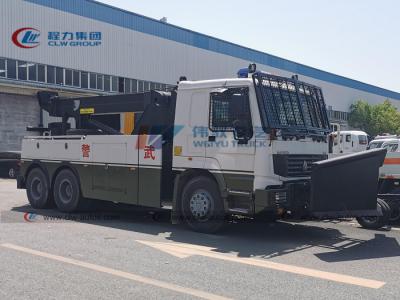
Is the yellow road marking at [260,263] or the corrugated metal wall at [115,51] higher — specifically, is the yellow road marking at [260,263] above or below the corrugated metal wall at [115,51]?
below

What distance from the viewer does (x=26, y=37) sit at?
98.5 ft

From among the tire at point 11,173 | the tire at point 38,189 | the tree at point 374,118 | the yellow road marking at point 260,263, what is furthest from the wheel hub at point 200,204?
the tree at point 374,118

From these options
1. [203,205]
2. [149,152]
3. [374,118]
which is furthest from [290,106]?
[374,118]

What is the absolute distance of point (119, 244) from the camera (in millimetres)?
7730

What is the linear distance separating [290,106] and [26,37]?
25.2 meters

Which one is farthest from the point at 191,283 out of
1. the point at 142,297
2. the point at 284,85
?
the point at 284,85

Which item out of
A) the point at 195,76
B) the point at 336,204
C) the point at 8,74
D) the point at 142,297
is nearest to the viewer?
the point at 142,297

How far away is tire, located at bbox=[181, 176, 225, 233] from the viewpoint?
8523mm

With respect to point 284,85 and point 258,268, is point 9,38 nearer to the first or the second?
point 284,85

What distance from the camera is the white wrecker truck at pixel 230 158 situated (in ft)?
26.3

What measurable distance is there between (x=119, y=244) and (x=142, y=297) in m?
2.74

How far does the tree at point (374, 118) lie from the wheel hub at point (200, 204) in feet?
207

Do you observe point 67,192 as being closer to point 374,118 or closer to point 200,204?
point 200,204

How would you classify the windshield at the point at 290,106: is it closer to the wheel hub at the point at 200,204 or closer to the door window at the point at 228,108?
the door window at the point at 228,108
